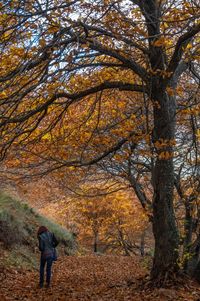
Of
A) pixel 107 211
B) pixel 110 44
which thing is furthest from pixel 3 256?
pixel 107 211

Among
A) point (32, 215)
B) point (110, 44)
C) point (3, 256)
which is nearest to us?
point (110, 44)

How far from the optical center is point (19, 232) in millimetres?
16062

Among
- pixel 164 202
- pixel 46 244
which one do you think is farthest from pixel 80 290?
pixel 164 202

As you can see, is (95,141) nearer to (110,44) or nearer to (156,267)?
(110,44)

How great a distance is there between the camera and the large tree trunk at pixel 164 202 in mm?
8734

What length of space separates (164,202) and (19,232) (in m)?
8.77

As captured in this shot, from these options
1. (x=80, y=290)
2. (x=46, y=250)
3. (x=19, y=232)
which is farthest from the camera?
(x=19, y=232)

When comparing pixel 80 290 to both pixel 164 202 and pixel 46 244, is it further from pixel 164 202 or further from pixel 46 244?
pixel 164 202

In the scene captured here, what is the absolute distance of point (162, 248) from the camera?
884 centimetres

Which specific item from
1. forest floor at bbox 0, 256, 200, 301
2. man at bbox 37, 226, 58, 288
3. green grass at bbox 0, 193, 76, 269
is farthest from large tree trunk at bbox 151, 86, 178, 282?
green grass at bbox 0, 193, 76, 269

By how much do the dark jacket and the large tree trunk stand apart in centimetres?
314

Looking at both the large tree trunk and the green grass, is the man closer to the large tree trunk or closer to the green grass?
the green grass

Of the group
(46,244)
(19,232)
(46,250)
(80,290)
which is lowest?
(80,290)

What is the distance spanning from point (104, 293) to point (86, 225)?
796 inches
